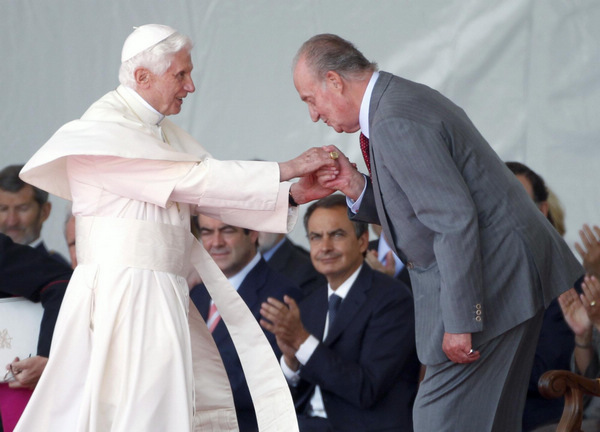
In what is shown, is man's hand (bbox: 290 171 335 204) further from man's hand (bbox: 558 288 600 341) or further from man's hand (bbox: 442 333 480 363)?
man's hand (bbox: 558 288 600 341)

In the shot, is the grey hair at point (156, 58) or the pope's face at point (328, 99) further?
the grey hair at point (156, 58)

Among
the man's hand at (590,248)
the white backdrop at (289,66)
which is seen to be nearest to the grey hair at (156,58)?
the white backdrop at (289,66)

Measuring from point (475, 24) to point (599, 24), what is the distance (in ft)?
1.99

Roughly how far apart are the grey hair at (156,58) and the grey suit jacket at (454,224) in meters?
0.90

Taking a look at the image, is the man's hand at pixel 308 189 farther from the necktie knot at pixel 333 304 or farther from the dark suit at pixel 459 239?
the necktie knot at pixel 333 304

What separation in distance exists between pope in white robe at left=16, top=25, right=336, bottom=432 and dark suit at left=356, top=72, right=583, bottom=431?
0.69m

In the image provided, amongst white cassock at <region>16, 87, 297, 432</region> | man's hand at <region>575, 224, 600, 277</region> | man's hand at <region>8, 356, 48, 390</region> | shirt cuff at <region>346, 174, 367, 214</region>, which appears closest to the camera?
white cassock at <region>16, 87, 297, 432</region>

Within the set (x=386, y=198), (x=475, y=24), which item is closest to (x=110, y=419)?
(x=386, y=198)

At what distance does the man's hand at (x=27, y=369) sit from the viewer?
12.4 ft

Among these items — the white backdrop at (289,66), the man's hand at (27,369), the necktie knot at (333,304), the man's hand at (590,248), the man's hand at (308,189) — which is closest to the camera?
the man's hand at (308,189)

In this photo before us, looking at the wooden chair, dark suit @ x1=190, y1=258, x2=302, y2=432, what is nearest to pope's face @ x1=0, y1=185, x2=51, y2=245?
dark suit @ x1=190, y1=258, x2=302, y2=432

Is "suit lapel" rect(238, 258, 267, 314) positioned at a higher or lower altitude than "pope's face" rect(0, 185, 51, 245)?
lower

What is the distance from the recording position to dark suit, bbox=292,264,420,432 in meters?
4.07

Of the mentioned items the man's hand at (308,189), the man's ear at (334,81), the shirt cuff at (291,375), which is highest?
the man's ear at (334,81)
